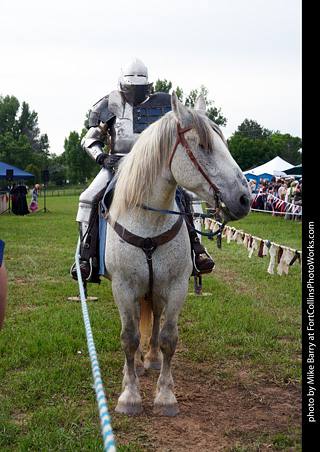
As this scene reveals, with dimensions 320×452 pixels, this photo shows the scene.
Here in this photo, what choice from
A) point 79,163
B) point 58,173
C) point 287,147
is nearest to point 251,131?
point 287,147

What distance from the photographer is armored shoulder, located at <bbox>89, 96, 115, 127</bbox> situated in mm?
4441

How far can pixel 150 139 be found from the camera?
129 inches

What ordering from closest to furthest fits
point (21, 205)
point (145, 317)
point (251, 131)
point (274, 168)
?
1. point (145, 317)
2. point (21, 205)
3. point (274, 168)
4. point (251, 131)

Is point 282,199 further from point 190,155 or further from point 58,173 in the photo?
point 58,173

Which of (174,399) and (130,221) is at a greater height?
(130,221)

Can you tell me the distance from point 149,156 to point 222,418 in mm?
2091

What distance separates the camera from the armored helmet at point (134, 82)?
4.38 m

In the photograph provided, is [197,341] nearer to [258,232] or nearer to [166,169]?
[166,169]

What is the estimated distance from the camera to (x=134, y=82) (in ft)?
14.6

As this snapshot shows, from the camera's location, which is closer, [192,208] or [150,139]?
[150,139]

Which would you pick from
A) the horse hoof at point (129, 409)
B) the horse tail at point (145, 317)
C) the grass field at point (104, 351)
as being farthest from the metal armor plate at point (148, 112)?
the horse hoof at point (129, 409)

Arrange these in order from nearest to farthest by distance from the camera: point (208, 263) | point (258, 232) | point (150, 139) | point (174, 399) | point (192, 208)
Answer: point (150, 139) → point (174, 399) → point (208, 263) → point (192, 208) → point (258, 232)
